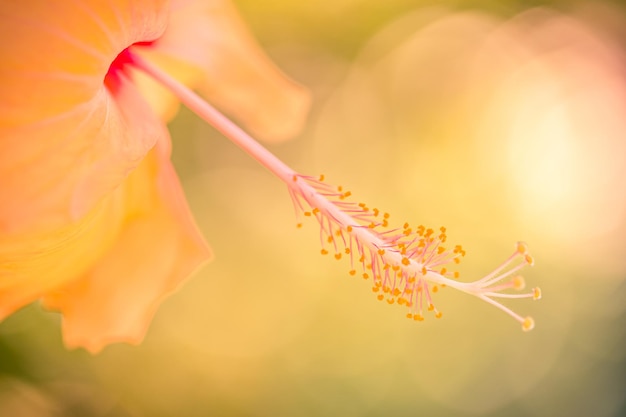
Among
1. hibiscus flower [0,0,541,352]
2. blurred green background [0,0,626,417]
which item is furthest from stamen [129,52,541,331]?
blurred green background [0,0,626,417]

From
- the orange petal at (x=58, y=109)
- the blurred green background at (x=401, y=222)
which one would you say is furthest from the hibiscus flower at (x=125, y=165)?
the blurred green background at (x=401, y=222)

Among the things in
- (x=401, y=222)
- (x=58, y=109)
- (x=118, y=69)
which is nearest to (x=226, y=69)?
(x=118, y=69)

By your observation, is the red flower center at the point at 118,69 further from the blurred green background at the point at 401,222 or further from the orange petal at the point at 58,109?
the blurred green background at the point at 401,222

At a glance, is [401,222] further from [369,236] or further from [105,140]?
[105,140]

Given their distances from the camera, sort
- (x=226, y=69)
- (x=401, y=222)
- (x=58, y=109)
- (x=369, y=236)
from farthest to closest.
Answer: (x=401, y=222), (x=226, y=69), (x=369, y=236), (x=58, y=109)

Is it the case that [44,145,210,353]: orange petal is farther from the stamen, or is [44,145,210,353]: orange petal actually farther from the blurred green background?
the blurred green background

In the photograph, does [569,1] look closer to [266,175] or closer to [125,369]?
[266,175]
